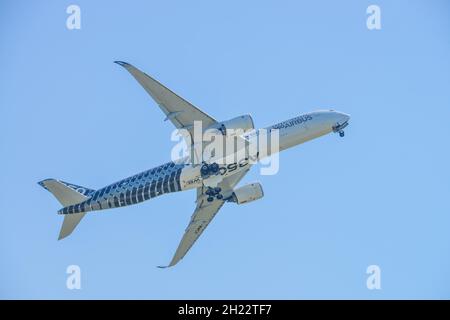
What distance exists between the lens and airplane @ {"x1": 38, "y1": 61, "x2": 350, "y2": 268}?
2174 inches

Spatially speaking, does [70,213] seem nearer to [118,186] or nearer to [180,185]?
[118,186]

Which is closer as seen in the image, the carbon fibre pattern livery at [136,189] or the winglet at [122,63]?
the winglet at [122,63]

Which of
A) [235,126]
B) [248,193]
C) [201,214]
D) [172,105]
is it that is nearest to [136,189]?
[201,214]

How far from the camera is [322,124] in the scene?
5959 centimetres

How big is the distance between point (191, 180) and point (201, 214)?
7346 mm

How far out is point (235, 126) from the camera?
54656mm

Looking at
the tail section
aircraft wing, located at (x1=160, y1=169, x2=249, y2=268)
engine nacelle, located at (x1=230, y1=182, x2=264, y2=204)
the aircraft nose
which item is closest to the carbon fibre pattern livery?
the tail section

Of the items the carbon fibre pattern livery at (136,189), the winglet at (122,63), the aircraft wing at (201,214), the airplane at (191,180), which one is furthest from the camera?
the aircraft wing at (201,214)

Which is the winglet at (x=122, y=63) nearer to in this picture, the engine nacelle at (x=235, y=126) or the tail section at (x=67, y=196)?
the engine nacelle at (x=235, y=126)

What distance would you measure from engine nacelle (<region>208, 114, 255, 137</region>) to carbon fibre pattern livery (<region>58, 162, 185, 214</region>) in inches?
204

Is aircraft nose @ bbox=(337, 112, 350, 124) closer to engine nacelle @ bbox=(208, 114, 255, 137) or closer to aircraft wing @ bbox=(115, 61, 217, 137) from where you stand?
engine nacelle @ bbox=(208, 114, 255, 137)

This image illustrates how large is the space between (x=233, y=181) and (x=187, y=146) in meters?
8.57

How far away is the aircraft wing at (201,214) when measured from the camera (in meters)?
63.4

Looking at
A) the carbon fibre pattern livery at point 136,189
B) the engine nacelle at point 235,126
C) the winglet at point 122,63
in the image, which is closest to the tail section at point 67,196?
the carbon fibre pattern livery at point 136,189
